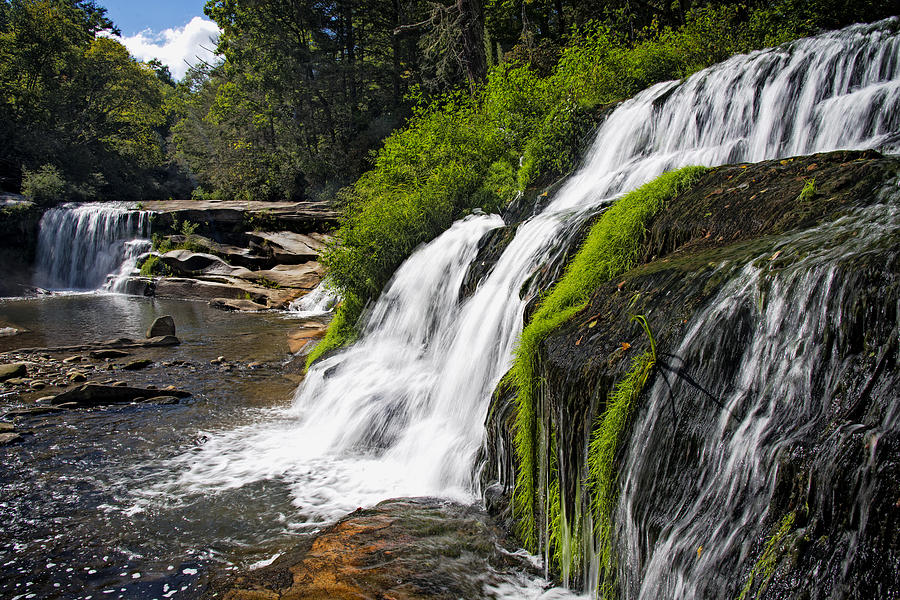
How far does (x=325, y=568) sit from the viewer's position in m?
3.49

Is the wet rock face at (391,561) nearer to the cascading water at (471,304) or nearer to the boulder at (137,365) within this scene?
the cascading water at (471,304)

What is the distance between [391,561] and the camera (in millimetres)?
3557

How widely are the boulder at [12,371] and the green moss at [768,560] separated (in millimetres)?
10580

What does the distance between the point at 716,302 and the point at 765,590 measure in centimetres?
139

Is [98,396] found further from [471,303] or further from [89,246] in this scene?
[89,246]

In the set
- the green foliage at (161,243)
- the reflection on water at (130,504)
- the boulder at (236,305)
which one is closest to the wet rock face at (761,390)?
the reflection on water at (130,504)

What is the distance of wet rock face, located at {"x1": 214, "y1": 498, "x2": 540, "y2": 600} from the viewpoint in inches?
129

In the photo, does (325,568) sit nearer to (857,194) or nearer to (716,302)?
(716,302)

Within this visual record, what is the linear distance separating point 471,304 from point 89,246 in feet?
80.8

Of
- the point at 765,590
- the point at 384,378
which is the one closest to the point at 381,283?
the point at 384,378

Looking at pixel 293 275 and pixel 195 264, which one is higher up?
pixel 195 264

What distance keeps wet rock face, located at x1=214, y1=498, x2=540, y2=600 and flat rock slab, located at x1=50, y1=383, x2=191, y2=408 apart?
5.31 metres

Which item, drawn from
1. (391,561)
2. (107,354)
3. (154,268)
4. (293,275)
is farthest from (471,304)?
(154,268)

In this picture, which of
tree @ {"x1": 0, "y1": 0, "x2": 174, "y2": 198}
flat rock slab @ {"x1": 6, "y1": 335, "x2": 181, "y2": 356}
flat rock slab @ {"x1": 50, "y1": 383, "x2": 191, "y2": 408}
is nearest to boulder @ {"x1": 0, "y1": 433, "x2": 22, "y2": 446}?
flat rock slab @ {"x1": 50, "y1": 383, "x2": 191, "y2": 408}
